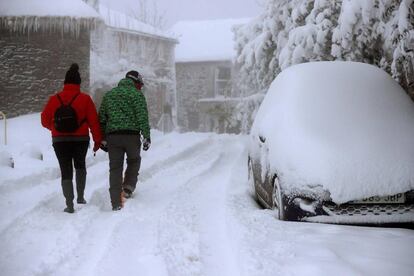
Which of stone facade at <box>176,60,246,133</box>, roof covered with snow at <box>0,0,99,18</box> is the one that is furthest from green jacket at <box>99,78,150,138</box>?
stone facade at <box>176,60,246,133</box>

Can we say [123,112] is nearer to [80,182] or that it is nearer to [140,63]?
[80,182]

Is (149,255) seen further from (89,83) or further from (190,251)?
(89,83)

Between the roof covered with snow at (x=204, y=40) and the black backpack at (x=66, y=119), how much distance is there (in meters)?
27.4

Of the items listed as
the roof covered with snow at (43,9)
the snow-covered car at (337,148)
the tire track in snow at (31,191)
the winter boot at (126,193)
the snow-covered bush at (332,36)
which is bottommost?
the tire track in snow at (31,191)

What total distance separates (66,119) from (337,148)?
10.5ft

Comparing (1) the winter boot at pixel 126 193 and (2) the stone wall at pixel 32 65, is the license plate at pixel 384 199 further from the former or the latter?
(2) the stone wall at pixel 32 65

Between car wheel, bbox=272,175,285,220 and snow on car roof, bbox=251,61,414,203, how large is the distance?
16cm

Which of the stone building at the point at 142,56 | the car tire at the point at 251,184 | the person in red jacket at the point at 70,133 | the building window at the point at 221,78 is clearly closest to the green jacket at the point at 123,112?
the person in red jacket at the point at 70,133

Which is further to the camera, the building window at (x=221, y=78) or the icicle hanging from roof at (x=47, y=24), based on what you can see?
the building window at (x=221, y=78)

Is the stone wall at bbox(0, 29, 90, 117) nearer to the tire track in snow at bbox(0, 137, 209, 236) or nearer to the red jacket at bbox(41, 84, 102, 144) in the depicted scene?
the tire track in snow at bbox(0, 137, 209, 236)

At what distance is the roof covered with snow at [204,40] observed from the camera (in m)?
34.5

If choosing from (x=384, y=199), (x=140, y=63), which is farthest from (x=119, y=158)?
(x=140, y=63)

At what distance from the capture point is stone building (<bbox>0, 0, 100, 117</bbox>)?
17609 mm

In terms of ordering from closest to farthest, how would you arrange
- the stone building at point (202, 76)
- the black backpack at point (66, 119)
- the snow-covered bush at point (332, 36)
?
1. the black backpack at point (66, 119)
2. the snow-covered bush at point (332, 36)
3. the stone building at point (202, 76)
